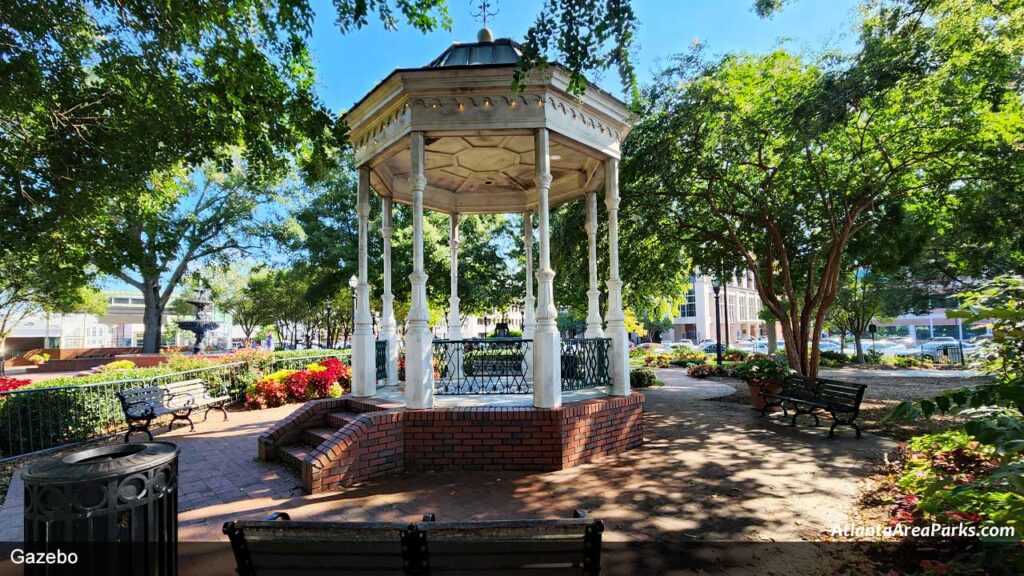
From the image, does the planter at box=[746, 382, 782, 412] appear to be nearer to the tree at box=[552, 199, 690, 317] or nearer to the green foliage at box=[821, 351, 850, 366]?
the tree at box=[552, 199, 690, 317]

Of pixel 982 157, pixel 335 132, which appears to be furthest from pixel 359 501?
pixel 982 157

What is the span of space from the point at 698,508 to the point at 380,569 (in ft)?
11.1

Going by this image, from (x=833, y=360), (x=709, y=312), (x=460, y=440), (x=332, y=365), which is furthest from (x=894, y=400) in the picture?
(x=709, y=312)

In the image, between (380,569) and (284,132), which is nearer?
(380,569)

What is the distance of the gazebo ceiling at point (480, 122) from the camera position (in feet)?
19.1

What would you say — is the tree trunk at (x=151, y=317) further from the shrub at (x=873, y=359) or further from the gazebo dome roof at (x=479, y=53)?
the shrub at (x=873, y=359)

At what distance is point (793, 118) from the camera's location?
7945mm

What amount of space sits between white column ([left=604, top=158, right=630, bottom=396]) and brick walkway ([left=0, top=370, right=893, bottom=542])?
1.03m

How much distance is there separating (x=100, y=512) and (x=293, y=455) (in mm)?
3597

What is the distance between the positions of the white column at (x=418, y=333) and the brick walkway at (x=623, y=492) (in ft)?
3.23

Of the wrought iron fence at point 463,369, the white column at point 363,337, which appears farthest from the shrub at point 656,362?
the white column at point 363,337

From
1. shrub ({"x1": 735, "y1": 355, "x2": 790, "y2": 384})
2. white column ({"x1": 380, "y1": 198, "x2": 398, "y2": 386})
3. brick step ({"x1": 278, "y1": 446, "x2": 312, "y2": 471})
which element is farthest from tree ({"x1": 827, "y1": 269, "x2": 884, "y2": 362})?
brick step ({"x1": 278, "y1": 446, "x2": 312, "y2": 471})

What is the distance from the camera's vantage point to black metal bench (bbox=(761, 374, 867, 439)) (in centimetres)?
732

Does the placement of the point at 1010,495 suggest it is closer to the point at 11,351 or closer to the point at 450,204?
the point at 450,204
